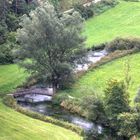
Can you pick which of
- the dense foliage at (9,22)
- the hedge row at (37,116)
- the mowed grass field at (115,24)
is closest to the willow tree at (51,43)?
the hedge row at (37,116)

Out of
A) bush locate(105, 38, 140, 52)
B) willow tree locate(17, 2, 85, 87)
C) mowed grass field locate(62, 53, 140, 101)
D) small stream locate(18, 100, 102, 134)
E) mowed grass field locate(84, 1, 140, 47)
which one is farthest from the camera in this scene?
mowed grass field locate(84, 1, 140, 47)

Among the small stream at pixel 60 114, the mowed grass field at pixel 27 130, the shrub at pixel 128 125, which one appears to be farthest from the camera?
the small stream at pixel 60 114

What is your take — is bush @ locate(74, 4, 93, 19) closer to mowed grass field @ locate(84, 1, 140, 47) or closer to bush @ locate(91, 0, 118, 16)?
mowed grass field @ locate(84, 1, 140, 47)

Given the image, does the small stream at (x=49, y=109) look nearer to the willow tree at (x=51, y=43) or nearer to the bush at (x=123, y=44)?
the willow tree at (x=51, y=43)

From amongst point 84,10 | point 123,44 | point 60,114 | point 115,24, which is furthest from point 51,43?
point 84,10

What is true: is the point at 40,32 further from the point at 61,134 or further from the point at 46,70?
the point at 61,134

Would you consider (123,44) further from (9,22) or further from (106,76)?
(9,22)

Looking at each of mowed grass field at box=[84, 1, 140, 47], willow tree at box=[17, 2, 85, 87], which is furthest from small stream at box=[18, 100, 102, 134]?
mowed grass field at box=[84, 1, 140, 47]
